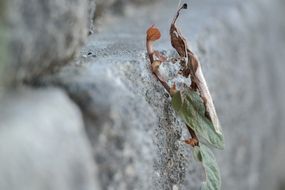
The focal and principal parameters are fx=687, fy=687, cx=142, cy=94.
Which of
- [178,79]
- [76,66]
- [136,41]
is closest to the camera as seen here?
[76,66]

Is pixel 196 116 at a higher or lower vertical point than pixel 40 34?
lower

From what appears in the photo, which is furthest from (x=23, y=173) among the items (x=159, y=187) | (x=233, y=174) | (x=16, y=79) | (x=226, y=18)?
(x=226, y=18)

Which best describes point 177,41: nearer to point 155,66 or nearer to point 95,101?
point 155,66

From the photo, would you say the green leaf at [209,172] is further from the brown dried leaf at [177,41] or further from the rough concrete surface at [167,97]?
the brown dried leaf at [177,41]

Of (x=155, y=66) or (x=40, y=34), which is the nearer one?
(x=40, y=34)

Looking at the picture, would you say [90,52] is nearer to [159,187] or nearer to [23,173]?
[159,187]

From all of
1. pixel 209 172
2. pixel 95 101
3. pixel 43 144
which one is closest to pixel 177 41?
pixel 209 172
